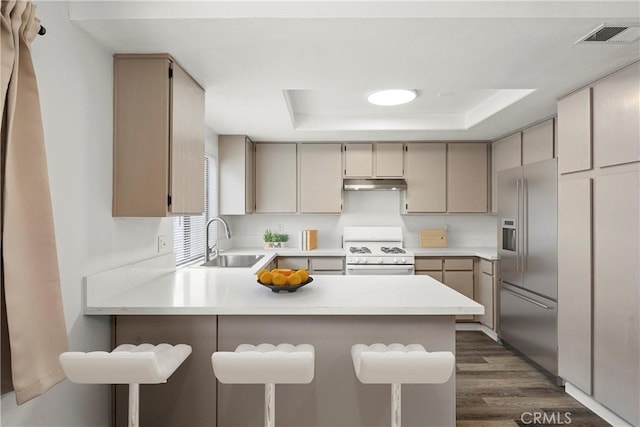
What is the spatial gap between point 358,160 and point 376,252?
1.15m

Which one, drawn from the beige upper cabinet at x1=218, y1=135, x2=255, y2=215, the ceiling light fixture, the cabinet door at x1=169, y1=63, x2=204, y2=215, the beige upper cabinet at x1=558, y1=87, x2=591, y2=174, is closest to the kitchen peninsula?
the cabinet door at x1=169, y1=63, x2=204, y2=215

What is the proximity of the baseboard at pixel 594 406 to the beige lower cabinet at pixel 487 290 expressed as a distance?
109 centimetres

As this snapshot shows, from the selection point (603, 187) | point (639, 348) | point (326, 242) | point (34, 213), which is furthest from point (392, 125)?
point (34, 213)

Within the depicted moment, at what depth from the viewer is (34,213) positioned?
1.30 metres

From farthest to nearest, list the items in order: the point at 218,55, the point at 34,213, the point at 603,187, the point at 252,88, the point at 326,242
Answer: the point at 326,242 → the point at 252,88 → the point at 603,187 → the point at 218,55 → the point at 34,213

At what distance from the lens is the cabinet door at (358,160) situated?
4375mm

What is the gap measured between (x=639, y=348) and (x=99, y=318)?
2.93m

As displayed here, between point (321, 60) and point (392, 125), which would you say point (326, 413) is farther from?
point (392, 125)

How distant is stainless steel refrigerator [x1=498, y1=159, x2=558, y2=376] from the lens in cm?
278

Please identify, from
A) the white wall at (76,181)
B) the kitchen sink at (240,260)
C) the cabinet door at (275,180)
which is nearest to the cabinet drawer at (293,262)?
the kitchen sink at (240,260)

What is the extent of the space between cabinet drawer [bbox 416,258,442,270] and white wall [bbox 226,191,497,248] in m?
0.64

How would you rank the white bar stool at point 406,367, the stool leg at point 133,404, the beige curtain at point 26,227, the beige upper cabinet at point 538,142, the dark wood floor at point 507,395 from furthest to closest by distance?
the beige upper cabinet at point 538,142
the dark wood floor at point 507,395
the stool leg at point 133,404
the white bar stool at point 406,367
the beige curtain at point 26,227

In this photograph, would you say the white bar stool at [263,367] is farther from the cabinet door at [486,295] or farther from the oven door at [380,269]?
the cabinet door at [486,295]

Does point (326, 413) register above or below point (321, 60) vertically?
below
